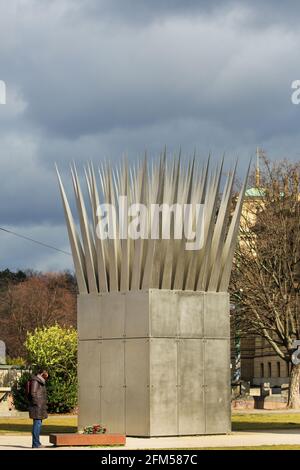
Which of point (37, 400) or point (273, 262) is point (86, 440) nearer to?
point (37, 400)

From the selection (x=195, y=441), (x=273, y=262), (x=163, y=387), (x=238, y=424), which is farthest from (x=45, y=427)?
(x=273, y=262)

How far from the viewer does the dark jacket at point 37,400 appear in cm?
2592

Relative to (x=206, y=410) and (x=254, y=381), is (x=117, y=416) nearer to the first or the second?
(x=206, y=410)

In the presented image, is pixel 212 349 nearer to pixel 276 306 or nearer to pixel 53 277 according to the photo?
pixel 276 306

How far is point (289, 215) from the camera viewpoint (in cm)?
5491

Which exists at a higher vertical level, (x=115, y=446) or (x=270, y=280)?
(x=270, y=280)

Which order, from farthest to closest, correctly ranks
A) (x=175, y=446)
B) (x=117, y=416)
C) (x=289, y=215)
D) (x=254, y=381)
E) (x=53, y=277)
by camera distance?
(x=53, y=277), (x=254, y=381), (x=289, y=215), (x=117, y=416), (x=175, y=446)

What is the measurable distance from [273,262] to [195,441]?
98.4 ft

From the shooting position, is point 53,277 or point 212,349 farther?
point 53,277

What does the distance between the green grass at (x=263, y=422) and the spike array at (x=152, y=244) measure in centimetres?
670
